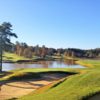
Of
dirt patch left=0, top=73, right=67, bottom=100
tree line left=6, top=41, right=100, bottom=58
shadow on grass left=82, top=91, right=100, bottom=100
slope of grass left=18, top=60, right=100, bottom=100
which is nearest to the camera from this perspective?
shadow on grass left=82, top=91, right=100, bottom=100

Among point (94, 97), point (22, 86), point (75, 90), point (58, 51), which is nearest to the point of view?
point (94, 97)

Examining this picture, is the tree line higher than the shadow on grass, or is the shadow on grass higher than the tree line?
the tree line

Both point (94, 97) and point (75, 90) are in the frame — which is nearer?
point (94, 97)

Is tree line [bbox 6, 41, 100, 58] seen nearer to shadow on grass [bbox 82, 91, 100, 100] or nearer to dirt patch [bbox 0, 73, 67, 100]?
dirt patch [bbox 0, 73, 67, 100]

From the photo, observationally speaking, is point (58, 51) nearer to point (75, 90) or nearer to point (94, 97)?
point (75, 90)

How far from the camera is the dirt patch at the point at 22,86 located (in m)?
23.9

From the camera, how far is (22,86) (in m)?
27.9

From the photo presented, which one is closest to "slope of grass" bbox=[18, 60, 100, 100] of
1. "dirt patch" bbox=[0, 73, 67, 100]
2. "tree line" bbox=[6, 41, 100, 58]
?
"dirt patch" bbox=[0, 73, 67, 100]

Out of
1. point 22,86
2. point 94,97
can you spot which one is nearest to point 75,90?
point 94,97

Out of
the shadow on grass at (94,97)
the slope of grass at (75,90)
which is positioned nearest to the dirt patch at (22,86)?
the slope of grass at (75,90)

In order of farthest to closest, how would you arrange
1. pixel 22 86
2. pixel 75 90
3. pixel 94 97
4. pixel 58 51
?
pixel 58 51, pixel 22 86, pixel 75 90, pixel 94 97

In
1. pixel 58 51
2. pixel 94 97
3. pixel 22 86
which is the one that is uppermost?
pixel 58 51

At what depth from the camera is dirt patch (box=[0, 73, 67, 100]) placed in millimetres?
23875

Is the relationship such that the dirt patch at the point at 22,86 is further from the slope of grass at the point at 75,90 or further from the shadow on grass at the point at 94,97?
the shadow on grass at the point at 94,97
